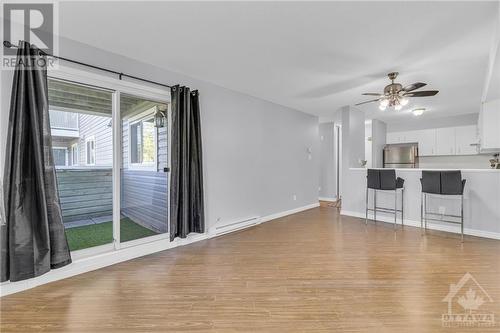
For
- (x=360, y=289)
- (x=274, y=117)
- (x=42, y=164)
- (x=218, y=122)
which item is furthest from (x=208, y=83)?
(x=360, y=289)

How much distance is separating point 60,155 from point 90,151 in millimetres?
329

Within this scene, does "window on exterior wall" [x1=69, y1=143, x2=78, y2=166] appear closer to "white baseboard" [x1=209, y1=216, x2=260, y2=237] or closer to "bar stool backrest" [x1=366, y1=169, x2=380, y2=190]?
"white baseboard" [x1=209, y1=216, x2=260, y2=237]

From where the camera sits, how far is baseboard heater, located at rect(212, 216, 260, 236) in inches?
160

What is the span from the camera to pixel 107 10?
219cm

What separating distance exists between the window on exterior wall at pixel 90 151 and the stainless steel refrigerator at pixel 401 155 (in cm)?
751

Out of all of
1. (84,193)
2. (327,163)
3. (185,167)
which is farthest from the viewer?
(327,163)

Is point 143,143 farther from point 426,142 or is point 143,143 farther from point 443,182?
point 426,142

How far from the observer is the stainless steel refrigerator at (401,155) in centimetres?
697

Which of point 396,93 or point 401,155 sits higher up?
point 396,93

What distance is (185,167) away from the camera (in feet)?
11.5

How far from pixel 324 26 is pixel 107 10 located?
2004 mm

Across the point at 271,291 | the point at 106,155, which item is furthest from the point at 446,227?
the point at 106,155

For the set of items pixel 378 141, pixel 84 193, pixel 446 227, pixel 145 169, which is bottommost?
pixel 446 227

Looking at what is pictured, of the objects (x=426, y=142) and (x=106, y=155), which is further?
(x=426, y=142)
